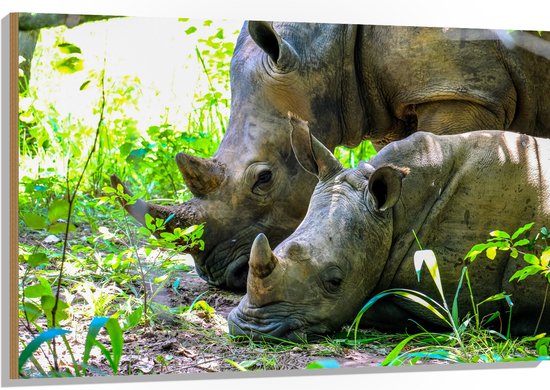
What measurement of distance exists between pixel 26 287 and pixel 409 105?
2.74 metres

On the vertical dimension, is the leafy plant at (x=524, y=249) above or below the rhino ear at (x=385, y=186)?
below

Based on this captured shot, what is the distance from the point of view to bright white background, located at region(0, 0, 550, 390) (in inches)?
199

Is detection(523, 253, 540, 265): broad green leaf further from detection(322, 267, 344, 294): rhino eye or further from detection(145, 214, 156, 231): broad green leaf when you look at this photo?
detection(145, 214, 156, 231): broad green leaf

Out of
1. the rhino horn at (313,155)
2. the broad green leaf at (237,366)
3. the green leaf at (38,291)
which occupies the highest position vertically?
the rhino horn at (313,155)

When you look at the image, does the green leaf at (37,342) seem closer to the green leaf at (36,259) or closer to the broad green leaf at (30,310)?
the broad green leaf at (30,310)

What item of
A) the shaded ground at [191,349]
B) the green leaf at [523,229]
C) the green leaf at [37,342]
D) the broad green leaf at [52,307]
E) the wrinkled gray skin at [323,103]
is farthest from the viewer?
the wrinkled gray skin at [323,103]

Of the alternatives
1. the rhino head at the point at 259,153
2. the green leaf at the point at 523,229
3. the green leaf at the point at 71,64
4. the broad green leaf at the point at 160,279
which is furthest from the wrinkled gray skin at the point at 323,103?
the green leaf at the point at 71,64

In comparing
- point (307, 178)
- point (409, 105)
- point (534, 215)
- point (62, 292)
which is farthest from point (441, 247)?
point (62, 292)

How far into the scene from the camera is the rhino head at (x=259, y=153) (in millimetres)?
5887

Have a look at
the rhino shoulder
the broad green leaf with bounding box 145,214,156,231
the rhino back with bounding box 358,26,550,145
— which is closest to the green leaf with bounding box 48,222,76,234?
the broad green leaf with bounding box 145,214,156,231

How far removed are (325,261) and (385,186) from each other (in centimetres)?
47

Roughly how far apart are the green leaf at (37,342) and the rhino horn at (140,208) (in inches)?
37.0

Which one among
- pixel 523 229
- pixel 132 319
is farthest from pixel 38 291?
pixel 523 229

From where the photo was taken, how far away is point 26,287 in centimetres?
478
